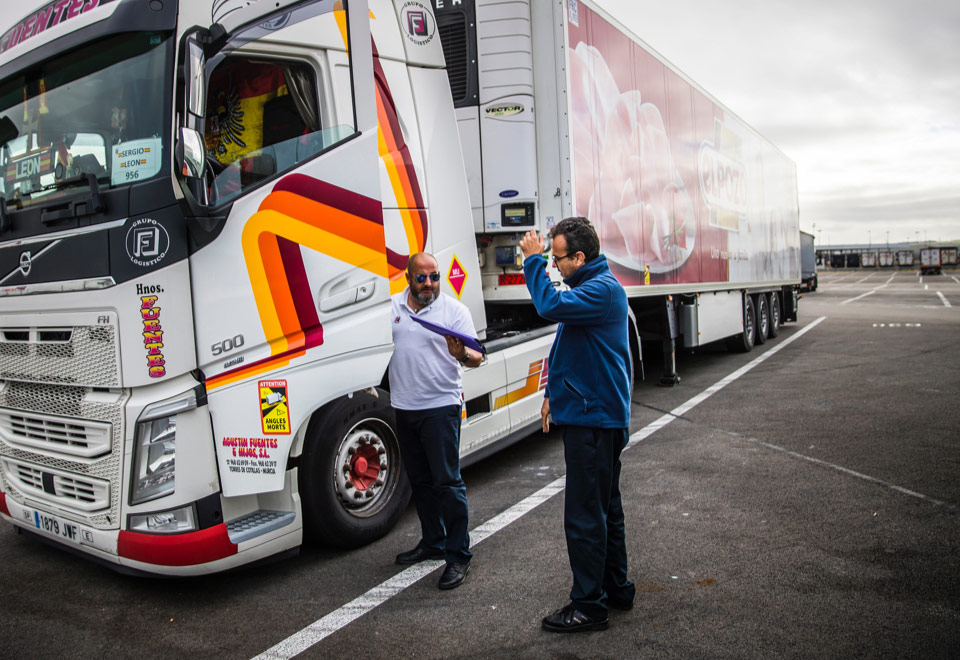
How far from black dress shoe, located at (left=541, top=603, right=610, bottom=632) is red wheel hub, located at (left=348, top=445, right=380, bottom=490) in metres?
1.55

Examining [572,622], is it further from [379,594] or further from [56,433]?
[56,433]

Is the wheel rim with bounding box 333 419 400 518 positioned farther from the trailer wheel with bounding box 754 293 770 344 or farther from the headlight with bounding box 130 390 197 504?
the trailer wheel with bounding box 754 293 770 344

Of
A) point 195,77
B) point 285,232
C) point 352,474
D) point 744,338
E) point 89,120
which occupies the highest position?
point 195,77

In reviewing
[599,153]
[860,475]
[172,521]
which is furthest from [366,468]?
A: [599,153]

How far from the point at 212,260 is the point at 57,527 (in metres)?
1.76

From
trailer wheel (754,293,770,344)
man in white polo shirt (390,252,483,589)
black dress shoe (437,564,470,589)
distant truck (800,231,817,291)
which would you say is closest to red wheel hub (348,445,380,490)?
man in white polo shirt (390,252,483,589)

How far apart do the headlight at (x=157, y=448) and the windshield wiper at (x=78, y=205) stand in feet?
3.29

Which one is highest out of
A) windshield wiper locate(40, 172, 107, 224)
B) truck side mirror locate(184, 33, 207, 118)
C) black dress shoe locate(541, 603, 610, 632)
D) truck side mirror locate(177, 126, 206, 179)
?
truck side mirror locate(184, 33, 207, 118)

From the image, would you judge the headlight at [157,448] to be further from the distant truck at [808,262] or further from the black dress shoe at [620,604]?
the distant truck at [808,262]

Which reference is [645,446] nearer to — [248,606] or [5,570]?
[248,606]

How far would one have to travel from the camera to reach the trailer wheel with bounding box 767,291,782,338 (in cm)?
1623

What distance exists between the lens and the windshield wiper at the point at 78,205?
11.4ft

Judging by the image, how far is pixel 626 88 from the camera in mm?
7781

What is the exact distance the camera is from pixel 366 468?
4.39m
